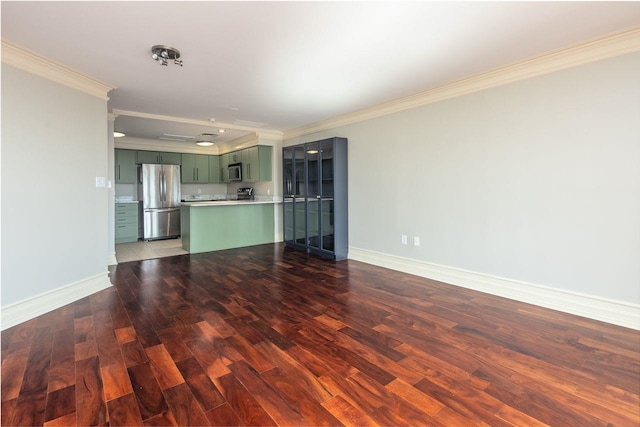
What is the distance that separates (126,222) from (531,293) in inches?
290

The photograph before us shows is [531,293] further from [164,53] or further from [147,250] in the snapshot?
[147,250]

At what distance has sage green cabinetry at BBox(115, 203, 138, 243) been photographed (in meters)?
6.77

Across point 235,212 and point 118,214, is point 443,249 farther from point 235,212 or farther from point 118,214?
point 118,214

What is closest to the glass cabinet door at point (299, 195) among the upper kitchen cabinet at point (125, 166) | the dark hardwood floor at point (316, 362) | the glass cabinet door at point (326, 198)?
the glass cabinet door at point (326, 198)

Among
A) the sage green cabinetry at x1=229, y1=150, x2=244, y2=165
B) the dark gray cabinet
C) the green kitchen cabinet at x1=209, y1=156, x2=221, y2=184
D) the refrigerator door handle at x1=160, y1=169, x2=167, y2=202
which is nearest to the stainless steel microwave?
the sage green cabinetry at x1=229, y1=150, x2=244, y2=165

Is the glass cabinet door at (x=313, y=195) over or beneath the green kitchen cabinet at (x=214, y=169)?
beneath

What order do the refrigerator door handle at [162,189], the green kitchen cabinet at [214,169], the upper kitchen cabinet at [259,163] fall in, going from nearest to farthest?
the upper kitchen cabinet at [259,163]
the refrigerator door handle at [162,189]
the green kitchen cabinet at [214,169]

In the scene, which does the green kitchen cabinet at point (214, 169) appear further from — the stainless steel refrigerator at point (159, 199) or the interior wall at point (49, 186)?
the interior wall at point (49, 186)

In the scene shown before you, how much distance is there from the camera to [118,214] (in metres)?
6.76

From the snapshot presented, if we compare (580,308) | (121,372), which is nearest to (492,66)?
(580,308)

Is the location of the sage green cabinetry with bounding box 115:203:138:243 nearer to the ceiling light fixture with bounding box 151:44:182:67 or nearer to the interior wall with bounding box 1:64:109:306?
→ the interior wall with bounding box 1:64:109:306

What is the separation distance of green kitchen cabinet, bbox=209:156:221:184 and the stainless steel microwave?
0.68m

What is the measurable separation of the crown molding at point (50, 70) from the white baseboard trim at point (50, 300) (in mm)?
2029

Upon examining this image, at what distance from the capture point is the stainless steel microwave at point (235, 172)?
23.8 ft
